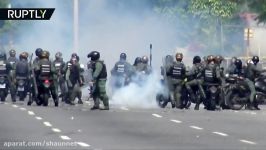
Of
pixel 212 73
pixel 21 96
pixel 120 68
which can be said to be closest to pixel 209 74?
pixel 212 73

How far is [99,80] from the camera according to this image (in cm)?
3725

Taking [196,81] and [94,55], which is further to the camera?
[196,81]

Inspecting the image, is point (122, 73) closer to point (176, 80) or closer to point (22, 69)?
point (22, 69)

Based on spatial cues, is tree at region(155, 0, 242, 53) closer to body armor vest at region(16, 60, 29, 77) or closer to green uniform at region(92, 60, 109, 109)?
body armor vest at region(16, 60, 29, 77)

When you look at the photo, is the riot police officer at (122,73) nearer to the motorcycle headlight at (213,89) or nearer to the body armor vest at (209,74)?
the body armor vest at (209,74)

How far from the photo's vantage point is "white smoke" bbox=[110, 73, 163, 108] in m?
42.0

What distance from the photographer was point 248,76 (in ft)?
131

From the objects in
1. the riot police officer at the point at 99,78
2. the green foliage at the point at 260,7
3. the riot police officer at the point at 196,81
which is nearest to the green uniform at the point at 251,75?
the riot police officer at the point at 196,81

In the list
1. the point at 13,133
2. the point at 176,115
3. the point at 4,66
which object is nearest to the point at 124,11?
the point at 4,66

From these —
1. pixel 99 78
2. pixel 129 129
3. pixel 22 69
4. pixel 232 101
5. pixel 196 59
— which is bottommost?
pixel 129 129

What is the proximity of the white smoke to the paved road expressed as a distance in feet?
11.7

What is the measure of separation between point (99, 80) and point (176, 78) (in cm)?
311

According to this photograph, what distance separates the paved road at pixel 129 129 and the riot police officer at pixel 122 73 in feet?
19.2

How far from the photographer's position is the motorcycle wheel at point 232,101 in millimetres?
39466
